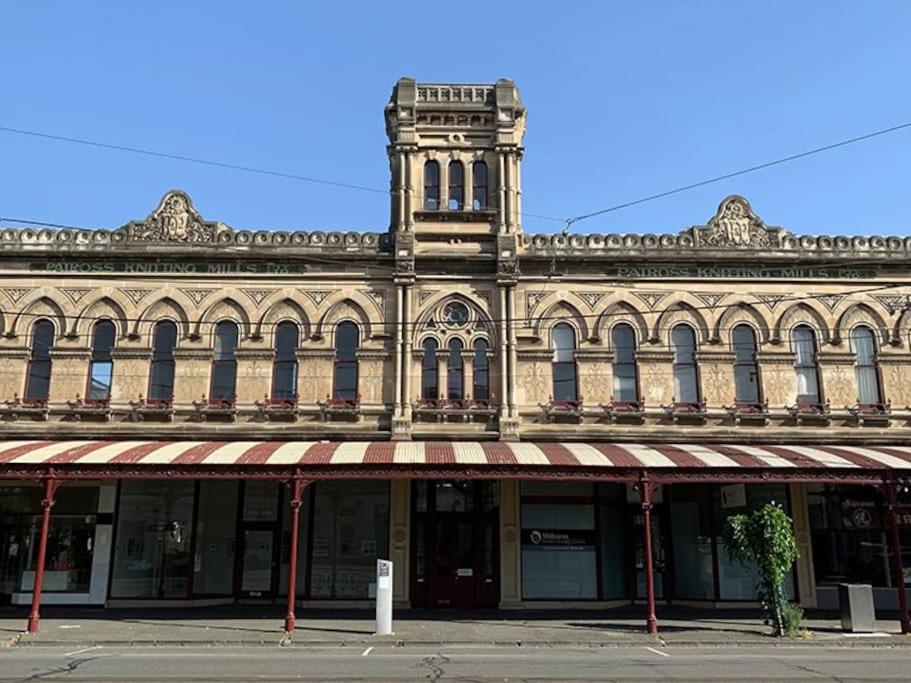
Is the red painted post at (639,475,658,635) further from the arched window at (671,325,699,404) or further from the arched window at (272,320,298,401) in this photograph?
the arched window at (272,320,298,401)

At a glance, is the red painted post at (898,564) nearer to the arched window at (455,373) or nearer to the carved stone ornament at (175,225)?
the arched window at (455,373)

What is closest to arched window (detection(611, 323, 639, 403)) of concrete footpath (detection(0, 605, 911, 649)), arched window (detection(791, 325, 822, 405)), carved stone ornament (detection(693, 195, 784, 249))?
carved stone ornament (detection(693, 195, 784, 249))

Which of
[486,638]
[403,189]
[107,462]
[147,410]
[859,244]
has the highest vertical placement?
[403,189]

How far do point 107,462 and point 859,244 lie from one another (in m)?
19.9

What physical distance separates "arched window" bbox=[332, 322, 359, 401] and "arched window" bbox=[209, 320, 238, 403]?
8.60 ft

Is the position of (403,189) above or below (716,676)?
above

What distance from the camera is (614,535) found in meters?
20.2

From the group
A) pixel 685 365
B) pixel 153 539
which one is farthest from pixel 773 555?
pixel 153 539

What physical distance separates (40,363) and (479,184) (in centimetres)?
1254

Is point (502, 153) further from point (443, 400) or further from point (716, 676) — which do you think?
point (716, 676)

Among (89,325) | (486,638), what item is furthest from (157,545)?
(486,638)

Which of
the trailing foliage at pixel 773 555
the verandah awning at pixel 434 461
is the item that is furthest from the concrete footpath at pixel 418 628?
the verandah awning at pixel 434 461

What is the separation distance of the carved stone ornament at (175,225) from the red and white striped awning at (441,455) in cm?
560

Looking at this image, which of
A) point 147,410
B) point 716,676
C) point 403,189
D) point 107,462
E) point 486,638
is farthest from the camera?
point 403,189
